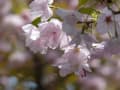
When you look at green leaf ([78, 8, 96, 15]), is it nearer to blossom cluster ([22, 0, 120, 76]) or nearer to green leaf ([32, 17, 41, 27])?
blossom cluster ([22, 0, 120, 76])

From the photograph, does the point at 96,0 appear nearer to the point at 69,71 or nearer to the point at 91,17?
the point at 91,17

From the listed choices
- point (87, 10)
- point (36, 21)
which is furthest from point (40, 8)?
point (87, 10)

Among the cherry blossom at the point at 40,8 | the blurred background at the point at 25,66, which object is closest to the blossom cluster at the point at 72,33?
the cherry blossom at the point at 40,8

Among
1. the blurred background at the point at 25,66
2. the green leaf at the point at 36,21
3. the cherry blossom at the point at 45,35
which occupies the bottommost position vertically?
the blurred background at the point at 25,66

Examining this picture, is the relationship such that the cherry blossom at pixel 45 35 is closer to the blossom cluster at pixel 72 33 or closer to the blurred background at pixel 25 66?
the blossom cluster at pixel 72 33

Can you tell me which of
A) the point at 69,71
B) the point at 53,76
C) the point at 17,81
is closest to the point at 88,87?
the point at 53,76

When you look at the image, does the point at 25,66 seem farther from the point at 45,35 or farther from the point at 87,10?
the point at 87,10
